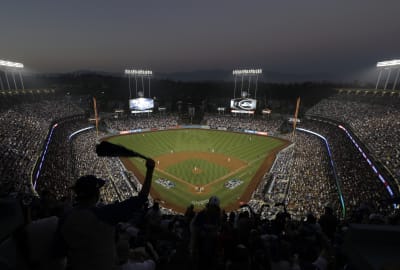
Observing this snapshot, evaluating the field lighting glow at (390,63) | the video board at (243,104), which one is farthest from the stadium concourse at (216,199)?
the field lighting glow at (390,63)

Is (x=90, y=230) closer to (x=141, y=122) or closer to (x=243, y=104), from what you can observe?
(x=141, y=122)

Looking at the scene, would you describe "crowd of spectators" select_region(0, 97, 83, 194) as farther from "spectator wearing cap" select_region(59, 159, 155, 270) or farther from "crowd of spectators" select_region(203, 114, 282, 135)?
"crowd of spectators" select_region(203, 114, 282, 135)

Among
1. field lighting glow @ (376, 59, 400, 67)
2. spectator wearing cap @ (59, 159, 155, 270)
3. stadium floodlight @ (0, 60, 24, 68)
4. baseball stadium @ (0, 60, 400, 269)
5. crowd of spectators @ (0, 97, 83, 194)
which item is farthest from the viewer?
field lighting glow @ (376, 59, 400, 67)

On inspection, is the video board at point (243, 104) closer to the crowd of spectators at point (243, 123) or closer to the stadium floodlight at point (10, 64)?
the crowd of spectators at point (243, 123)

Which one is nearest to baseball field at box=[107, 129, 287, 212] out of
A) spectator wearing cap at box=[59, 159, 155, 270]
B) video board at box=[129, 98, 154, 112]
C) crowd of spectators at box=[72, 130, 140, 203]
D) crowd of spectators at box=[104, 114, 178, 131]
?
crowd of spectators at box=[72, 130, 140, 203]

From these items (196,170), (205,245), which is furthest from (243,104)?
(205,245)

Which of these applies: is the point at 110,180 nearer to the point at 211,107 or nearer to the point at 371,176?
the point at 371,176

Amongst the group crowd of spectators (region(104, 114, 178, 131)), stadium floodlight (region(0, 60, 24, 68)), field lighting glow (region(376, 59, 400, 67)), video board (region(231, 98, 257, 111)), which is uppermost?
field lighting glow (region(376, 59, 400, 67))
